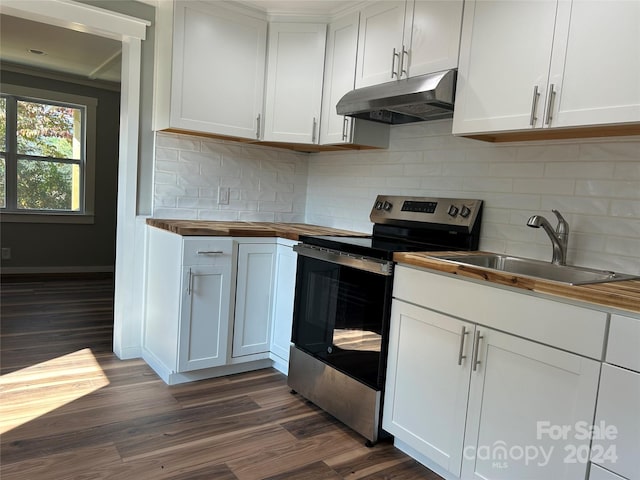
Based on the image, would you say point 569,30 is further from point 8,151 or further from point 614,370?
point 8,151

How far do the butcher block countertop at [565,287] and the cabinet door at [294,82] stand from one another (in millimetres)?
1477

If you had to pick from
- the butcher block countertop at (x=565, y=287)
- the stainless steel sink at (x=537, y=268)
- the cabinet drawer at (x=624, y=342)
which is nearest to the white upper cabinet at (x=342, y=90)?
the stainless steel sink at (x=537, y=268)

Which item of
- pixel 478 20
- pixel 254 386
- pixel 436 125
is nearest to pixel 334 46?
pixel 436 125

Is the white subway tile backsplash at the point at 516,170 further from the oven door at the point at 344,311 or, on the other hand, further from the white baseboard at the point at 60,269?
the white baseboard at the point at 60,269

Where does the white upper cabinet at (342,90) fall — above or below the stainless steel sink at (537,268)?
above

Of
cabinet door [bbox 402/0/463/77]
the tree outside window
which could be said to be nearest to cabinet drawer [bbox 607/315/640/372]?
cabinet door [bbox 402/0/463/77]

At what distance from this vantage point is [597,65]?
1608mm

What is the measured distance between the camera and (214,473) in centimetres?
177

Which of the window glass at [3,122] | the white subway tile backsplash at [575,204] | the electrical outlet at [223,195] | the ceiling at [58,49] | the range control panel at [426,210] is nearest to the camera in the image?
the white subway tile backsplash at [575,204]

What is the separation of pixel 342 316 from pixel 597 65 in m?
1.42

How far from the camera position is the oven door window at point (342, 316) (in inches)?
80.2

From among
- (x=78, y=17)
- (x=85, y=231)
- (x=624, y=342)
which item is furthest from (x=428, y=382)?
(x=85, y=231)

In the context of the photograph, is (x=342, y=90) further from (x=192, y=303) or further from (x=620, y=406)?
(x=620, y=406)

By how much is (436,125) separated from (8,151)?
15.2 feet
